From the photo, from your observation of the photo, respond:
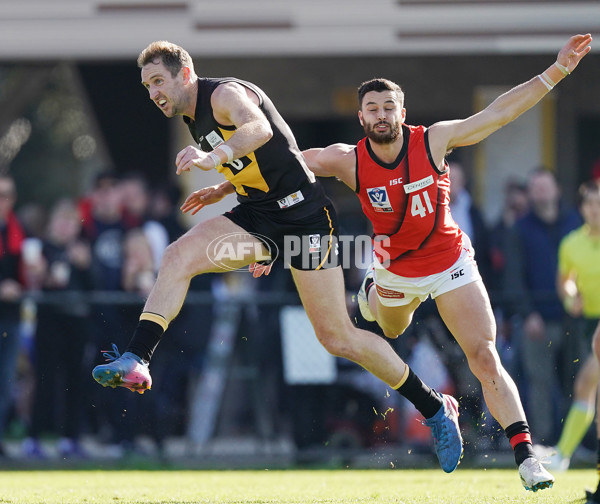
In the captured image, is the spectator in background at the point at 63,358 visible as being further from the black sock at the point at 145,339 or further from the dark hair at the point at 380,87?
the dark hair at the point at 380,87

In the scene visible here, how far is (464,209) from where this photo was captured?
1070 cm

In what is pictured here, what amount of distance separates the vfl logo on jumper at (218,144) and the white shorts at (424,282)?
126 centimetres

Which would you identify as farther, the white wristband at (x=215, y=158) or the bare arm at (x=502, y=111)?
the bare arm at (x=502, y=111)

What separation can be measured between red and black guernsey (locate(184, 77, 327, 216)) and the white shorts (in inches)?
30.9

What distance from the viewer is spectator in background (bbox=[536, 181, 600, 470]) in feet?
32.3

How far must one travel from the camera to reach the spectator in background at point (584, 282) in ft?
32.3

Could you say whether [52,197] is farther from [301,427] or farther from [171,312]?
[171,312]

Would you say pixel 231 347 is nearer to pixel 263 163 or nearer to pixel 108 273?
pixel 108 273

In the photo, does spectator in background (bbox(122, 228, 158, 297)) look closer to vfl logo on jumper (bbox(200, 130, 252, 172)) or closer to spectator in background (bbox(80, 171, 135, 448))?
spectator in background (bbox(80, 171, 135, 448))

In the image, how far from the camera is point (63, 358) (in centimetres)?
1048

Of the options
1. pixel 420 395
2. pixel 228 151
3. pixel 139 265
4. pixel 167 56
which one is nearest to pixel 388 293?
pixel 420 395

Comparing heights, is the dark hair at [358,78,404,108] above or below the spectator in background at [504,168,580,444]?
above

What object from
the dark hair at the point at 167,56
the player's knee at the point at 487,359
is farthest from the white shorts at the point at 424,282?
the dark hair at the point at 167,56

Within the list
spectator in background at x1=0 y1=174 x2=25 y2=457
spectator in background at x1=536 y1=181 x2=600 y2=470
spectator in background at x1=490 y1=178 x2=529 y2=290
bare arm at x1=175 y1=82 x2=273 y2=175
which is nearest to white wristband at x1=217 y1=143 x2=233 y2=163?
bare arm at x1=175 y1=82 x2=273 y2=175
